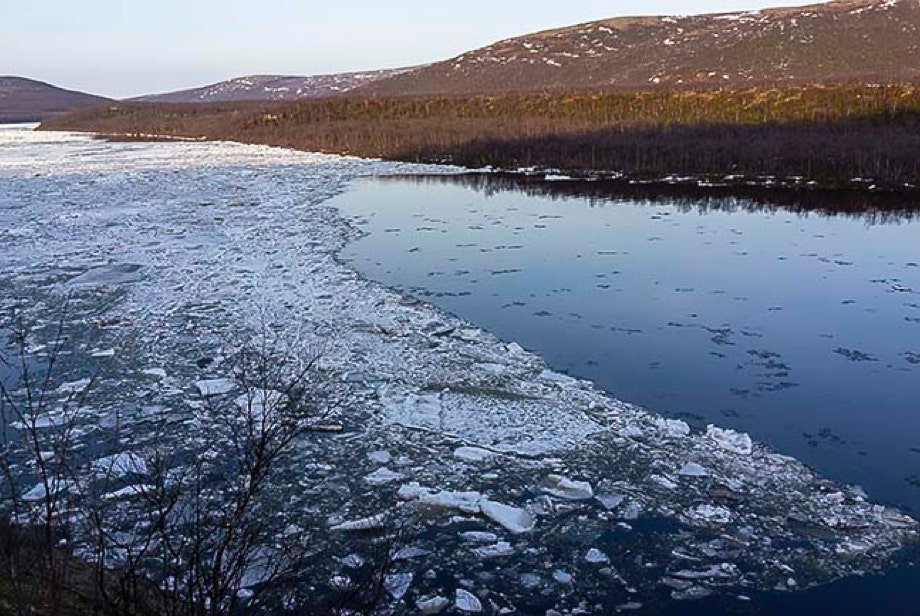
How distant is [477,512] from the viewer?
170 inches

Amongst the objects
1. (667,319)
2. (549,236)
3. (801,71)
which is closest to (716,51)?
(801,71)

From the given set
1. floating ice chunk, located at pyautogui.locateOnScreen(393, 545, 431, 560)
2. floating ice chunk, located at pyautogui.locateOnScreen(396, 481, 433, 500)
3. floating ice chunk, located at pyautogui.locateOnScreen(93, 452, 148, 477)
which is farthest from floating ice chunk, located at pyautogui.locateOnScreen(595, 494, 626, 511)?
floating ice chunk, located at pyautogui.locateOnScreen(93, 452, 148, 477)

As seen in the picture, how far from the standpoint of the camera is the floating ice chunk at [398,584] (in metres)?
3.62

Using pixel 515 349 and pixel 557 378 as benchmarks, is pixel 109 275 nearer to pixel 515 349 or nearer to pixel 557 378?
pixel 515 349

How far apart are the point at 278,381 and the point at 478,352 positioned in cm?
185

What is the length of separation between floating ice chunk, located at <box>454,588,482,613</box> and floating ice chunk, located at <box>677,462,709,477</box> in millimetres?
1764

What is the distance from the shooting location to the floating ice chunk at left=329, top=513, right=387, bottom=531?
414 cm

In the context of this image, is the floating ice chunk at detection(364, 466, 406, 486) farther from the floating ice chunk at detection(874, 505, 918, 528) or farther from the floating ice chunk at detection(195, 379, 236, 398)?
the floating ice chunk at detection(874, 505, 918, 528)

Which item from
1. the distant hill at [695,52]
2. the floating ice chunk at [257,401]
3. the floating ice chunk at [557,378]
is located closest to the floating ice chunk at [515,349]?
the floating ice chunk at [557,378]

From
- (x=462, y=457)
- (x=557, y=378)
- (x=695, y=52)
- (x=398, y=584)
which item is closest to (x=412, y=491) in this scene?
(x=462, y=457)

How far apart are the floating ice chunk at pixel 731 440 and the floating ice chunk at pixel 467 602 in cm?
231

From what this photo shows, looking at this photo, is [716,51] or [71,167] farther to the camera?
[716,51]

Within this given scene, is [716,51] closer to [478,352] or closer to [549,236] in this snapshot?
[549,236]

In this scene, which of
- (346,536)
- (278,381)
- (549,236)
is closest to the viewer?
(346,536)
